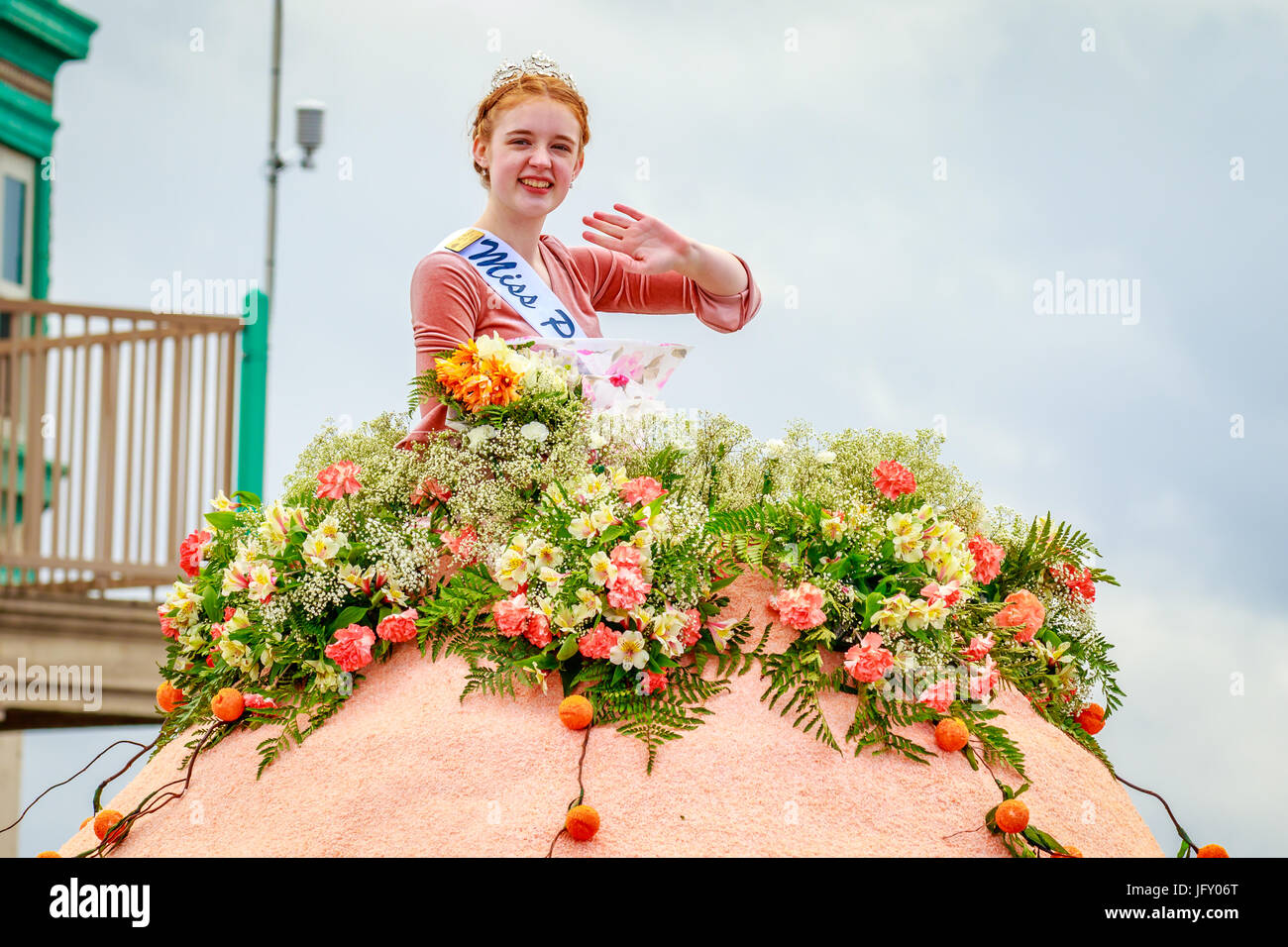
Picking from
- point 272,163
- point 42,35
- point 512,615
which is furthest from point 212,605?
point 42,35

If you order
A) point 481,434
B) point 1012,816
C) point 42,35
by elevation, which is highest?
point 42,35

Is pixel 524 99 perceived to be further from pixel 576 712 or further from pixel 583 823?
pixel 583 823

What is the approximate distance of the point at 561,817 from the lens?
3.02 m

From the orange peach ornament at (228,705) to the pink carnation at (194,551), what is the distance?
79 cm

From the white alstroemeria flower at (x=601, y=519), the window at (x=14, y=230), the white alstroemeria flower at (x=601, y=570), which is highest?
the window at (x=14, y=230)

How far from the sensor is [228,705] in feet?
11.9

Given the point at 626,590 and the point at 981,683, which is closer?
the point at 626,590

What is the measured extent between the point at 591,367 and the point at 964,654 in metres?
1.47

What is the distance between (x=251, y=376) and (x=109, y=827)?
5361 mm

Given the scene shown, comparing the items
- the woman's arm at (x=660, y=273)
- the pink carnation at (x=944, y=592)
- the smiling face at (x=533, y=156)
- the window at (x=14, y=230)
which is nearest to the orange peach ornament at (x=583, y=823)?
the pink carnation at (x=944, y=592)

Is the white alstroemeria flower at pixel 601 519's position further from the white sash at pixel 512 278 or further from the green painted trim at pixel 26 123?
the green painted trim at pixel 26 123

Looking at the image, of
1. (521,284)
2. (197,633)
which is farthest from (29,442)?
(521,284)

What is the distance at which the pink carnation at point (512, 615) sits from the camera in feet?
10.9

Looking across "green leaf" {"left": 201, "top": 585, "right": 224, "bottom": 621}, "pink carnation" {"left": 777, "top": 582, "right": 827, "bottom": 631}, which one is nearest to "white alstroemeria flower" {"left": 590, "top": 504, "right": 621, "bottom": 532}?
"pink carnation" {"left": 777, "top": 582, "right": 827, "bottom": 631}
